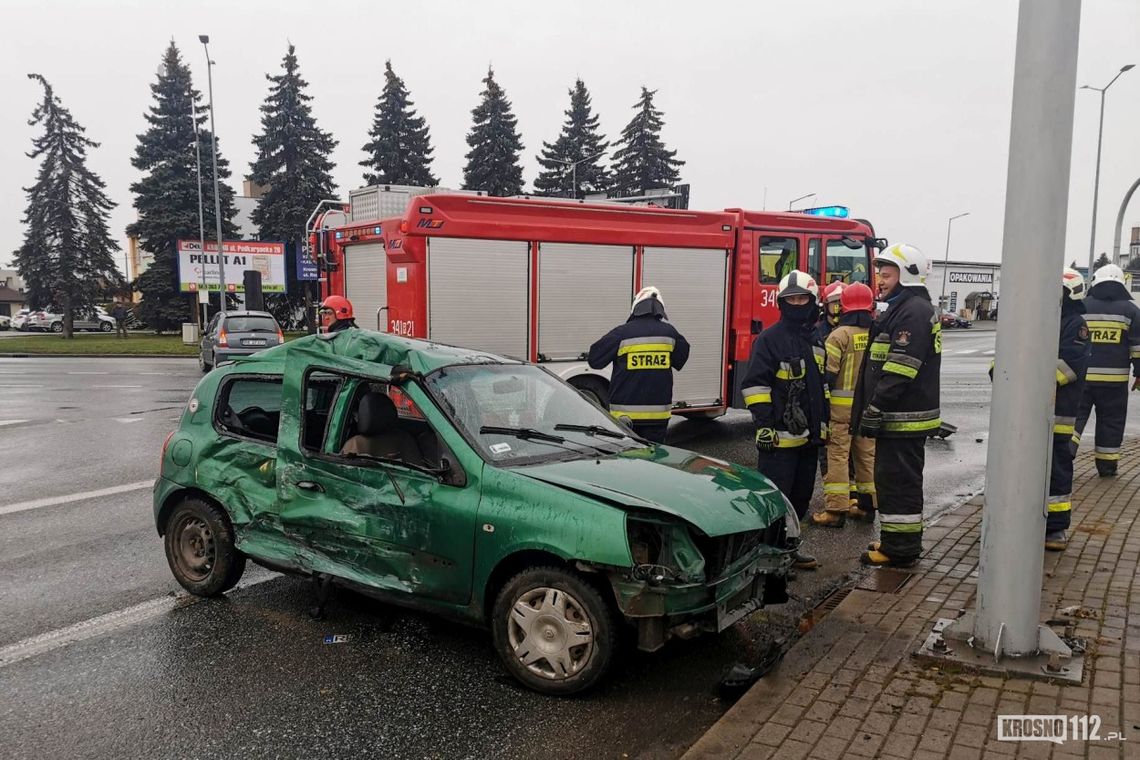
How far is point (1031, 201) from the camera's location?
3664 mm

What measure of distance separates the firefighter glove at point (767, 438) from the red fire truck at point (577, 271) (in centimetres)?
386

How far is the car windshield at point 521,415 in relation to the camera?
13.8 ft

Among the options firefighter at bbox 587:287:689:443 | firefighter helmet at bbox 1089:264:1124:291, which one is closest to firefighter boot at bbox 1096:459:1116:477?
firefighter helmet at bbox 1089:264:1124:291

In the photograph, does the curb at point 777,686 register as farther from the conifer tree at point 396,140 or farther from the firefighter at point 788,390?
the conifer tree at point 396,140

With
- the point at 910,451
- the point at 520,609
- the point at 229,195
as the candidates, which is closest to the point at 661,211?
the point at 910,451

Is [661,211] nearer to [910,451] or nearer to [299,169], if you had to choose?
[910,451]

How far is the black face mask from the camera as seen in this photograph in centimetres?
562

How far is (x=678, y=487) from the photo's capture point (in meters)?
3.93

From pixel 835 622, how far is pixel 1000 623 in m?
0.85

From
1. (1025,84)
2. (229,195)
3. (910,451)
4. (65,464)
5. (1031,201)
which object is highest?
(229,195)

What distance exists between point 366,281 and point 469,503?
6311 millimetres

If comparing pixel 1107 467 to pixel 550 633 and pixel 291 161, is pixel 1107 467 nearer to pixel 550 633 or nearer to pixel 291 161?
pixel 550 633

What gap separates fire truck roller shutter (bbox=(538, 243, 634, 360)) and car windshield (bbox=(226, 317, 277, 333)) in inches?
513

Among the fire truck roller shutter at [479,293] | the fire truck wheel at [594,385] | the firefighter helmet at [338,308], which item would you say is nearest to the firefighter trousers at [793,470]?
the fire truck roller shutter at [479,293]
